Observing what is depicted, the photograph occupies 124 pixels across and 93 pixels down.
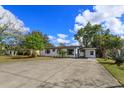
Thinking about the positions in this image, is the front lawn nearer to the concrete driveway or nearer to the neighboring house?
the concrete driveway

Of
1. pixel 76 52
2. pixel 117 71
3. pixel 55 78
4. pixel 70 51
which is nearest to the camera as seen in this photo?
pixel 55 78

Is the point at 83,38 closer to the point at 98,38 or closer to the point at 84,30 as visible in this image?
the point at 84,30

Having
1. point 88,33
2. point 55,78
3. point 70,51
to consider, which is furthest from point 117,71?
point 88,33

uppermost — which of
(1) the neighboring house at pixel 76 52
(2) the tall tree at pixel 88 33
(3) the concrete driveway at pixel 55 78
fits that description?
(2) the tall tree at pixel 88 33

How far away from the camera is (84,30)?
3694cm

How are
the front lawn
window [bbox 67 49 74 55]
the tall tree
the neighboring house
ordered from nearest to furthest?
the front lawn → the neighboring house → window [bbox 67 49 74 55] → the tall tree

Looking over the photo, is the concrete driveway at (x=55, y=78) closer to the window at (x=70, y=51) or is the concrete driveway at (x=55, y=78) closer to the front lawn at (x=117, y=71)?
the front lawn at (x=117, y=71)

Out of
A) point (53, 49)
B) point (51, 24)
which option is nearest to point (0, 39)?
point (51, 24)

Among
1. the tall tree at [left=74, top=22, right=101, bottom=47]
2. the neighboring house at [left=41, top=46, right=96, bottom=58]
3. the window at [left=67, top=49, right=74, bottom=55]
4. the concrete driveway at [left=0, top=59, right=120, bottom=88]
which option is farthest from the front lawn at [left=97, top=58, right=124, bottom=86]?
the tall tree at [left=74, top=22, right=101, bottom=47]

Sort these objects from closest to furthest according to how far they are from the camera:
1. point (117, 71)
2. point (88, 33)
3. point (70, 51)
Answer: point (117, 71) < point (70, 51) < point (88, 33)

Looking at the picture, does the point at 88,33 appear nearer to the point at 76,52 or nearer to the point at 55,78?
the point at 76,52

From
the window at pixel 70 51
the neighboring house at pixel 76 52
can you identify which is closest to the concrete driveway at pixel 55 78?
the neighboring house at pixel 76 52
